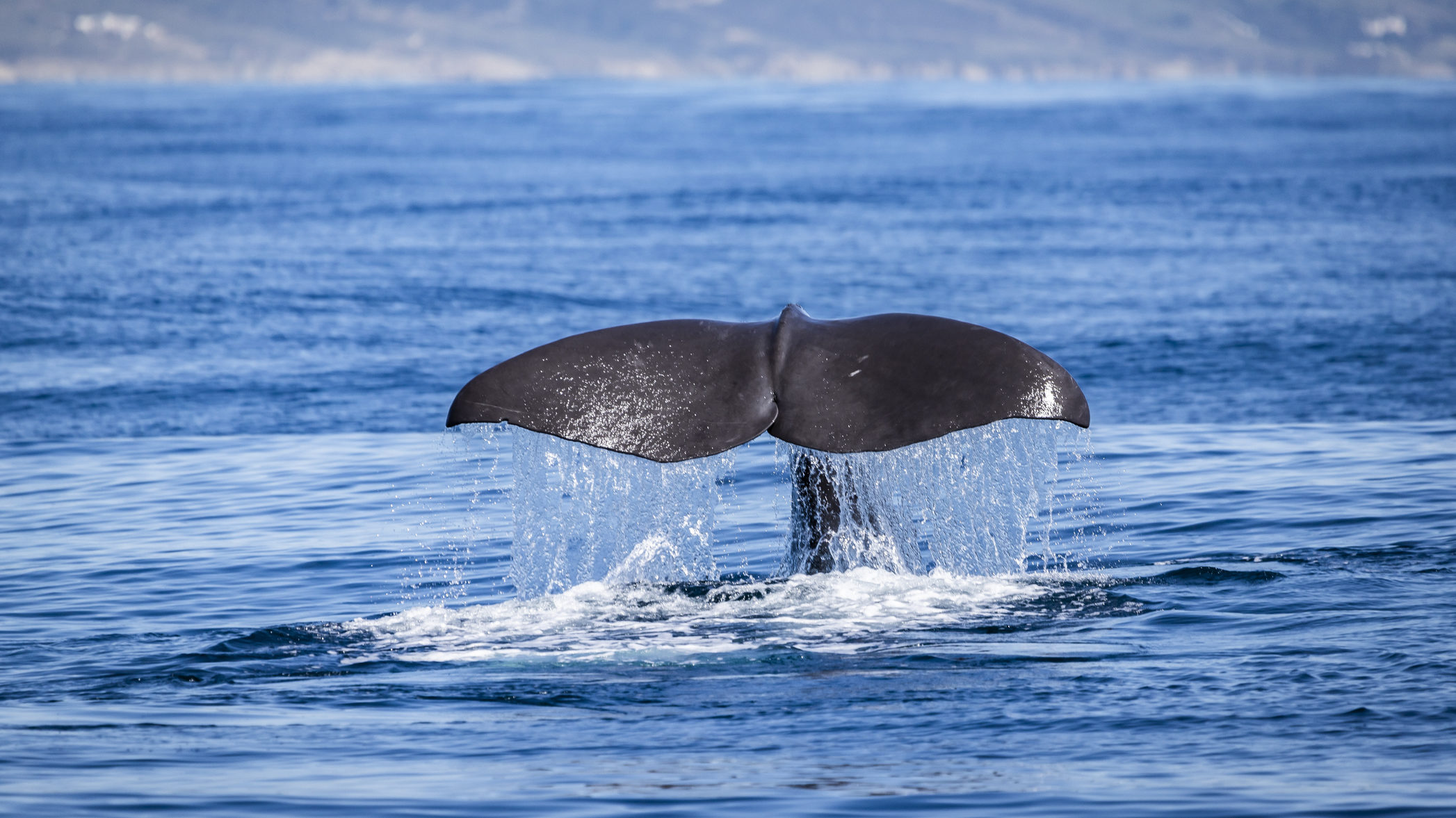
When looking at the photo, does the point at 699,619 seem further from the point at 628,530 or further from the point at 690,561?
the point at 690,561

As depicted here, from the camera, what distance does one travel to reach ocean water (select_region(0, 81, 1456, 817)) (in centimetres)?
578

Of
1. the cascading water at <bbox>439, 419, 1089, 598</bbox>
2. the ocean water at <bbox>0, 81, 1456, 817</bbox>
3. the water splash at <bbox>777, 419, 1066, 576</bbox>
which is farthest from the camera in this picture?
the cascading water at <bbox>439, 419, 1089, 598</bbox>

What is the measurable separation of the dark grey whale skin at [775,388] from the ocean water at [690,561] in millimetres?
670

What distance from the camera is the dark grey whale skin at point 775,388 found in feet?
20.0

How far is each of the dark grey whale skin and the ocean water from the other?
2.20ft

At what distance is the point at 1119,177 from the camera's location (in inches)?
1727

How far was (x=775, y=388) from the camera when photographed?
249 inches

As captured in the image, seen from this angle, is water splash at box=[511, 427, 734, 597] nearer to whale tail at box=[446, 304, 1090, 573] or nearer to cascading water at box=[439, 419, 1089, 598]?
cascading water at box=[439, 419, 1089, 598]

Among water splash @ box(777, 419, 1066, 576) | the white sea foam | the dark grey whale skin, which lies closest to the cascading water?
water splash @ box(777, 419, 1066, 576)

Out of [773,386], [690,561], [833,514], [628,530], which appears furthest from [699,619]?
[773,386]

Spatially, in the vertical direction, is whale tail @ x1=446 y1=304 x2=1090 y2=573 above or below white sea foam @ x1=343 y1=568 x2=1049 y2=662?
above

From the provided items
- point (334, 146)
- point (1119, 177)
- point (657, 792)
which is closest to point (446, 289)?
point (657, 792)

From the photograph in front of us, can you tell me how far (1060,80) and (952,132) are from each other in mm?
130372

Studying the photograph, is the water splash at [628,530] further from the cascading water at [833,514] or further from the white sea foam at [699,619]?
the white sea foam at [699,619]
